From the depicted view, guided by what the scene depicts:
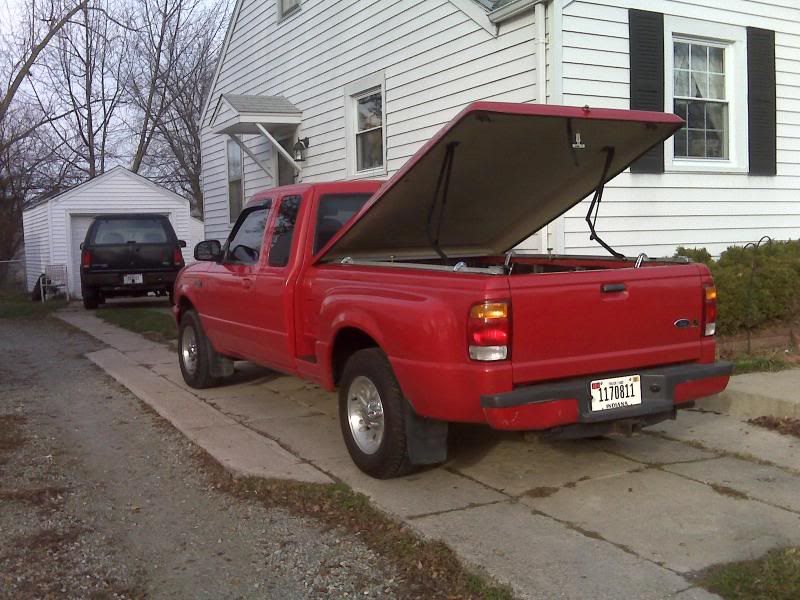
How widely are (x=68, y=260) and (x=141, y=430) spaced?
52.2 ft

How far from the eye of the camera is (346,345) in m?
5.29

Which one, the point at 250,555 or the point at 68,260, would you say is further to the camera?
the point at 68,260

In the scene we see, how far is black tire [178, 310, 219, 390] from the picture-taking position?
7.59 m

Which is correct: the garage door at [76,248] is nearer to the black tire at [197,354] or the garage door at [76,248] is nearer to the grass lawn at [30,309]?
the grass lawn at [30,309]

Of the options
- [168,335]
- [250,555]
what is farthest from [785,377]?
[168,335]

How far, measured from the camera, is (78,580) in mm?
3795

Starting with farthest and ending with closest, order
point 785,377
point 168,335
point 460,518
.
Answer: point 168,335
point 785,377
point 460,518

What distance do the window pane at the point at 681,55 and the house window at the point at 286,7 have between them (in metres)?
6.67

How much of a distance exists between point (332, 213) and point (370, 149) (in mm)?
5622

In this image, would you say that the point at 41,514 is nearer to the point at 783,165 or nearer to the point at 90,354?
the point at 90,354

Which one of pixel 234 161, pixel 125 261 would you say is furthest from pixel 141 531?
pixel 234 161

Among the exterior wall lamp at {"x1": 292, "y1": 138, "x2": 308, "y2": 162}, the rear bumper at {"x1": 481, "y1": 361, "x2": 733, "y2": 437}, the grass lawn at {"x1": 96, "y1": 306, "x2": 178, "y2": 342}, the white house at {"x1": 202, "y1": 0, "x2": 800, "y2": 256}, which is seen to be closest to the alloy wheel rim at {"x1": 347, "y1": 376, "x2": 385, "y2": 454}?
the rear bumper at {"x1": 481, "y1": 361, "x2": 733, "y2": 437}

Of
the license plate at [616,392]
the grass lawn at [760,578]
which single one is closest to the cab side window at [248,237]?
the license plate at [616,392]

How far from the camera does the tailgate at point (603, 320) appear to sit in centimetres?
415
